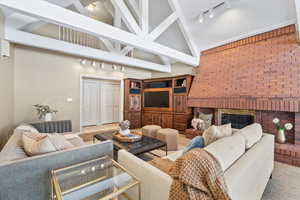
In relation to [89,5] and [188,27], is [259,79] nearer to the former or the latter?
[188,27]

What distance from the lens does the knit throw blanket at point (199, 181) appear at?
82cm

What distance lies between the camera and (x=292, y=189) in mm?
1813

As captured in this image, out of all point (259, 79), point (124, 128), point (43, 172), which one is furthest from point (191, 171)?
point (259, 79)

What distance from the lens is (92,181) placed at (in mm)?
1257

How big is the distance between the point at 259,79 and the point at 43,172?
4.41 m

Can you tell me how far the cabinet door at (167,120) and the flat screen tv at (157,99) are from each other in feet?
1.26

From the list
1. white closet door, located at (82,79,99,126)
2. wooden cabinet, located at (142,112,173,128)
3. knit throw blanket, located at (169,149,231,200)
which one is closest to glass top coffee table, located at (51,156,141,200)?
knit throw blanket, located at (169,149,231,200)

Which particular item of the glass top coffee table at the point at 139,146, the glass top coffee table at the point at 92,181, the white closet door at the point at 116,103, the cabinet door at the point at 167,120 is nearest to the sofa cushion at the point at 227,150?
the glass top coffee table at the point at 92,181

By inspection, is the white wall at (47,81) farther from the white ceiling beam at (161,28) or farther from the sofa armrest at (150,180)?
the sofa armrest at (150,180)

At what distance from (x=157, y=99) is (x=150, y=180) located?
427 cm

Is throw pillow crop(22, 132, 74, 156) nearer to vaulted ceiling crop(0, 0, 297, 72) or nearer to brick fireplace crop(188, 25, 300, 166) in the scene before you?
vaulted ceiling crop(0, 0, 297, 72)

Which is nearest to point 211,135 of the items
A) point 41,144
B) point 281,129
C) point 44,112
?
point 41,144

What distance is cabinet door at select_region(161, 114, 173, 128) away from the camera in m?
4.83

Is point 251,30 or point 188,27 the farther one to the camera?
point 188,27
